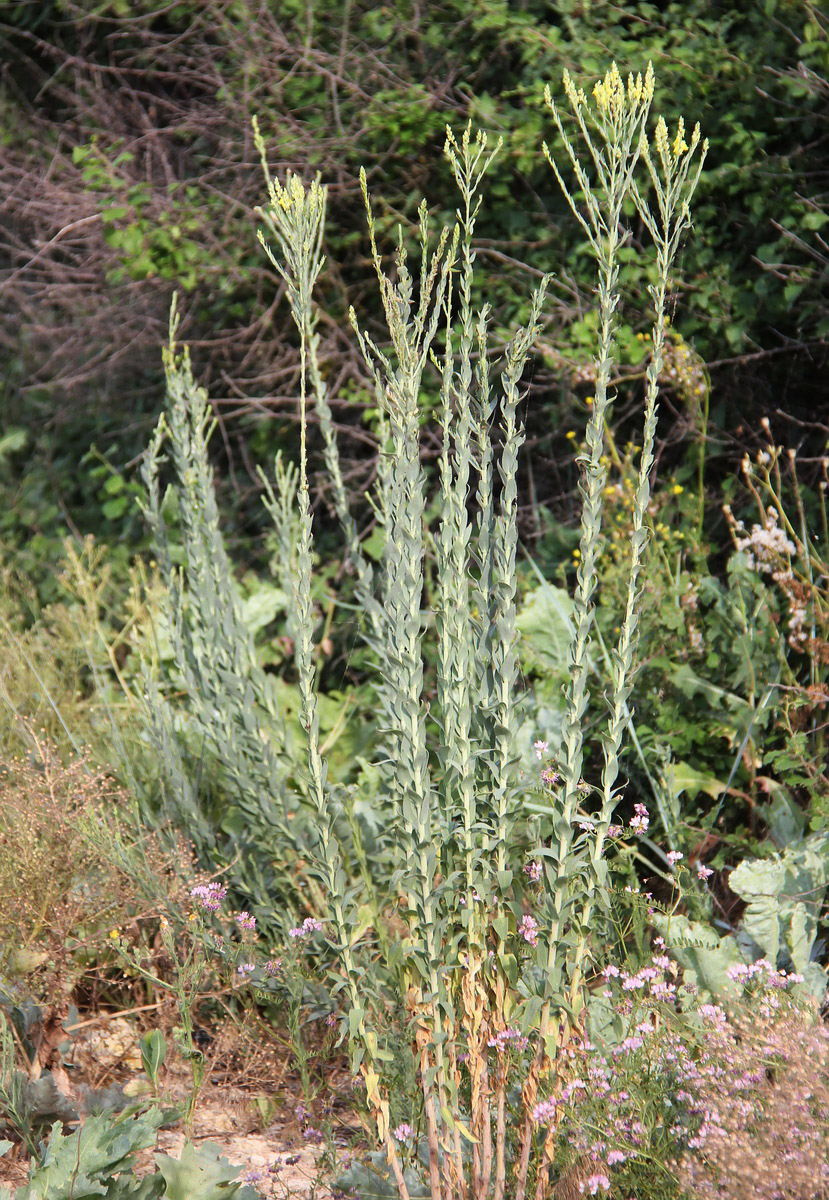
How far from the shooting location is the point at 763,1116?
5.22ft

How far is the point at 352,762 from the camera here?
3689 millimetres

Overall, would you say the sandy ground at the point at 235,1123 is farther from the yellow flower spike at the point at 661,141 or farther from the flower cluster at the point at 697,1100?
the yellow flower spike at the point at 661,141

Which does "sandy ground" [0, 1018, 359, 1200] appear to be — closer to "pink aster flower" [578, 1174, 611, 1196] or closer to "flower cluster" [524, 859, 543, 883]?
"pink aster flower" [578, 1174, 611, 1196]

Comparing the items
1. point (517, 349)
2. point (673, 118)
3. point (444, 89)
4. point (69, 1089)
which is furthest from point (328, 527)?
point (517, 349)

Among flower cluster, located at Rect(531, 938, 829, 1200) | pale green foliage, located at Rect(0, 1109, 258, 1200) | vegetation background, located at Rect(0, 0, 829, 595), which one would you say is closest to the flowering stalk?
flower cluster, located at Rect(531, 938, 829, 1200)

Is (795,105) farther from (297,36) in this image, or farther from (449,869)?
(449,869)

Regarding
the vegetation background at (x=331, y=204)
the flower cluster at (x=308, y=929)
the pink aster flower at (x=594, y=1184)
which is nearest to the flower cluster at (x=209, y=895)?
the flower cluster at (x=308, y=929)

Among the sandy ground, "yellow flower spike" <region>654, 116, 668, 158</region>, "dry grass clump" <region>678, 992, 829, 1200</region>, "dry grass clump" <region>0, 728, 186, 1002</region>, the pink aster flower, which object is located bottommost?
the sandy ground

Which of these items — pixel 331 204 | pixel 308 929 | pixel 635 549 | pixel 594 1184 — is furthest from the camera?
pixel 331 204

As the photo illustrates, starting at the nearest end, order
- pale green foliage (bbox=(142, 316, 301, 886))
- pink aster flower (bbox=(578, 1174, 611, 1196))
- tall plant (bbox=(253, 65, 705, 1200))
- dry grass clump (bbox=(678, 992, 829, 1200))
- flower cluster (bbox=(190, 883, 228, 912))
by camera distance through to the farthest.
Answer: dry grass clump (bbox=(678, 992, 829, 1200)), pink aster flower (bbox=(578, 1174, 611, 1196)), tall plant (bbox=(253, 65, 705, 1200)), flower cluster (bbox=(190, 883, 228, 912)), pale green foliage (bbox=(142, 316, 301, 886))

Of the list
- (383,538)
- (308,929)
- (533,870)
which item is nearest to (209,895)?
(308,929)

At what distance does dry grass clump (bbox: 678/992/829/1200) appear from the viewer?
56.2 inches

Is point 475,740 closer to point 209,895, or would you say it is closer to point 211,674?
point 209,895

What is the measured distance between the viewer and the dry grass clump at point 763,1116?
143 centimetres
